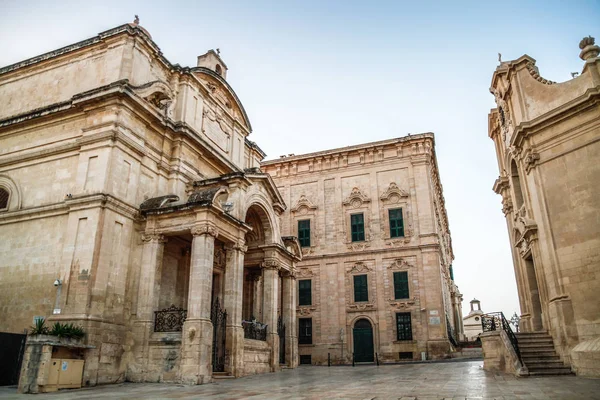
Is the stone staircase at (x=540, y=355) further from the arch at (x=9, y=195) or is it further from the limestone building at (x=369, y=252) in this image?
the arch at (x=9, y=195)

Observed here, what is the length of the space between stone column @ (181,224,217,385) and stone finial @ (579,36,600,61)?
1403 centimetres

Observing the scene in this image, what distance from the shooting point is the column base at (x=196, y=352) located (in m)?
13.5

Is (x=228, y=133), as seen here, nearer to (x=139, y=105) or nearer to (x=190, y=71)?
(x=190, y=71)

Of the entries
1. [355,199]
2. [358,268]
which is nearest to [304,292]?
[358,268]

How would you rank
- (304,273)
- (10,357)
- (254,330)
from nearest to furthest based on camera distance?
(10,357)
(254,330)
(304,273)

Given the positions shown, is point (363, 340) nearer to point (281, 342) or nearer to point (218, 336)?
point (281, 342)

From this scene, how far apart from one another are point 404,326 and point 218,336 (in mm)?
15657

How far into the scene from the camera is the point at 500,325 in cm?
1706

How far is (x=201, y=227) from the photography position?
15367 millimetres

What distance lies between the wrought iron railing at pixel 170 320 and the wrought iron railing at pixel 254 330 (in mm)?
3559

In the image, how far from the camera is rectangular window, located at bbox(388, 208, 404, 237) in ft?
99.2

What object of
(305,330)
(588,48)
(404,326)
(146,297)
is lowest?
(305,330)

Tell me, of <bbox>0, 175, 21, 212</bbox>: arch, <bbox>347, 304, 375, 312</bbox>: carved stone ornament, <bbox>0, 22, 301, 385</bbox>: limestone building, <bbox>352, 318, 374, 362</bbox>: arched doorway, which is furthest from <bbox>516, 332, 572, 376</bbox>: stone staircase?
<bbox>0, 175, 21, 212</bbox>: arch

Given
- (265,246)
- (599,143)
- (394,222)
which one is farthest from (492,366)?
(394,222)
